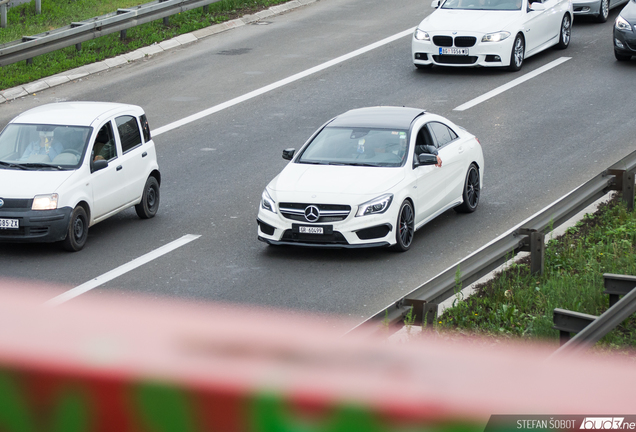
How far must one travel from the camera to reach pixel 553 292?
880 cm

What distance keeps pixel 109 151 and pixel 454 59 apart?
976 cm

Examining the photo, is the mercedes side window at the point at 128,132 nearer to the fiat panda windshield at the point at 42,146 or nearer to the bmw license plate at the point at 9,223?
the fiat panda windshield at the point at 42,146

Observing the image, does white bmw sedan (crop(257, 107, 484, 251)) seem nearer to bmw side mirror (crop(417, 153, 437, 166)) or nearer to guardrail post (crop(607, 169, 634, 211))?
bmw side mirror (crop(417, 153, 437, 166))

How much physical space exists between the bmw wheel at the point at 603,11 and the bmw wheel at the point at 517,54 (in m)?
4.58

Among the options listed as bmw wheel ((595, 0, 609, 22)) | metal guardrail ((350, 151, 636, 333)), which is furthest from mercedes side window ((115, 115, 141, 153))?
bmw wheel ((595, 0, 609, 22))

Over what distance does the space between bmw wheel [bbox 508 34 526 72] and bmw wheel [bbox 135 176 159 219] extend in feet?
31.8

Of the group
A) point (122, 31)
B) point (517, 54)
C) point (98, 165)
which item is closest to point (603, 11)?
point (517, 54)

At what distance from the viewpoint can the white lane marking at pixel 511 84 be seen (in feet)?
60.6

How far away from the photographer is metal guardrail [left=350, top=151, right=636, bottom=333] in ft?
23.3

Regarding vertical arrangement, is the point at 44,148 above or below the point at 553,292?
above

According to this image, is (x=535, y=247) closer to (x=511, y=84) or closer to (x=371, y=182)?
(x=371, y=182)

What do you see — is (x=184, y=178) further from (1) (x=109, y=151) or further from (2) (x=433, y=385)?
(2) (x=433, y=385)

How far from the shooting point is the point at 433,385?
4.71 ft

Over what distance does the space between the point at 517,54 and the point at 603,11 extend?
200 inches
